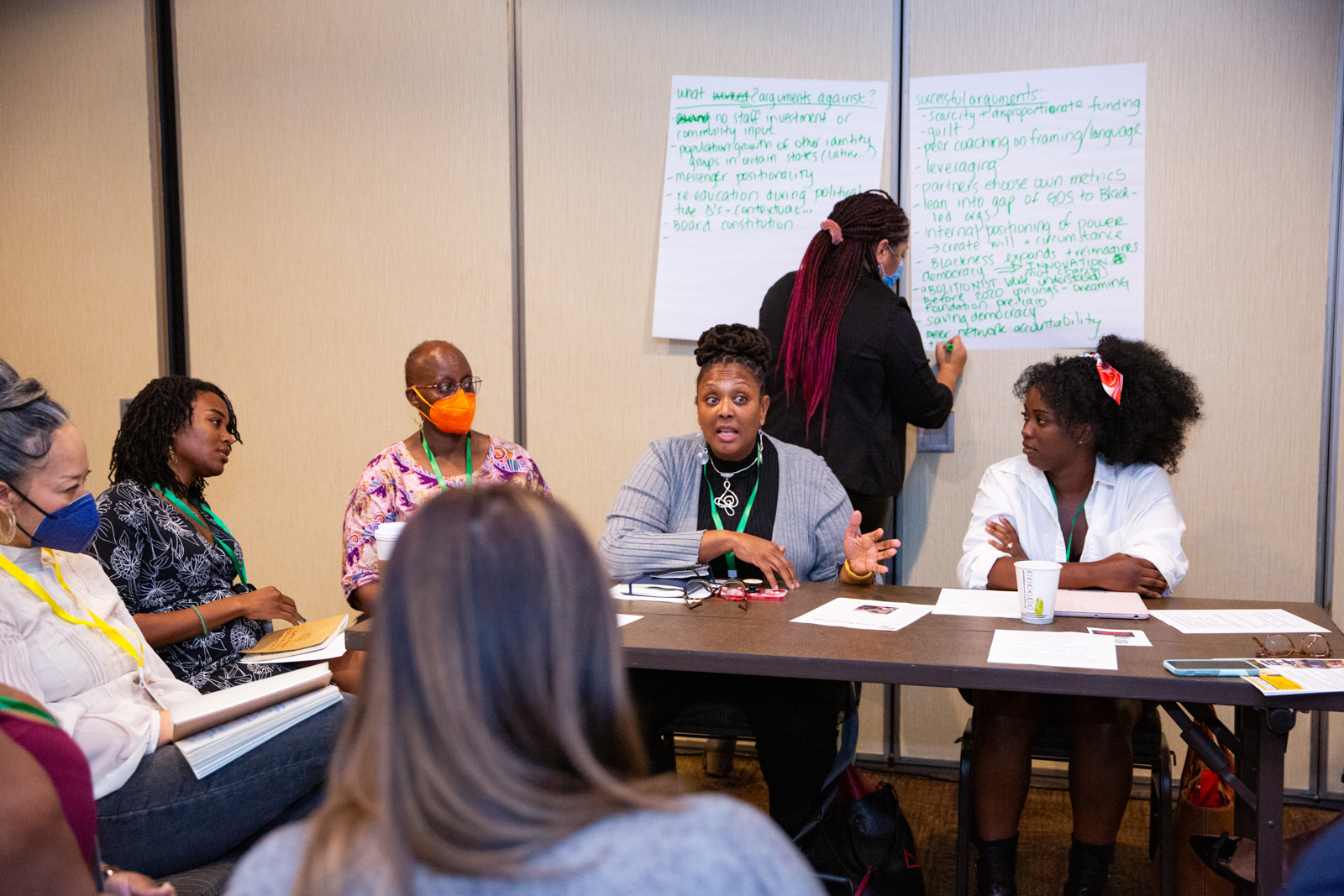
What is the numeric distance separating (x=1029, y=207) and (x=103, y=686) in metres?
2.83

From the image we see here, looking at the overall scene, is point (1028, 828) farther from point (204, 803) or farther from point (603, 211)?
point (603, 211)

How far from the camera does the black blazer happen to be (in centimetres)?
296

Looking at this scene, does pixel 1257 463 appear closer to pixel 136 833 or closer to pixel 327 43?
pixel 136 833

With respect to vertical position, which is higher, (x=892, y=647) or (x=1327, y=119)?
(x=1327, y=119)

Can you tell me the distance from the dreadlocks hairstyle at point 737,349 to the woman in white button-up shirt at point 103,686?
128cm

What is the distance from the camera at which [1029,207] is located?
3.25m

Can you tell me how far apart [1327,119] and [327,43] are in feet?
10.9

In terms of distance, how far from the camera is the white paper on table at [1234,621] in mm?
1919

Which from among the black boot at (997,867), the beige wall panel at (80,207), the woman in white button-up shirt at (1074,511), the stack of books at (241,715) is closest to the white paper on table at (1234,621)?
the woman in white button-up shirt at (1074,511)

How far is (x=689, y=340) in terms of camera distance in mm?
3518

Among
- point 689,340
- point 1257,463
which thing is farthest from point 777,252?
point 1257,463

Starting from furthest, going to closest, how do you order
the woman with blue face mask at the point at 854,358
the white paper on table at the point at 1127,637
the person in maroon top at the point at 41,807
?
1. the woman with blue face mask at the point at 854,358
2. the white paper on table at the point at 1127,637
3. the person in maroon top at the point at 41,807

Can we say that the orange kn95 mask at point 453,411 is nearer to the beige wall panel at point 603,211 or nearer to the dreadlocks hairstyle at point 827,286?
the beige wall panel at point 603,211

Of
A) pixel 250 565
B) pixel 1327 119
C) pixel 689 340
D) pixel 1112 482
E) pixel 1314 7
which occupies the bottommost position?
pixel 250 565
